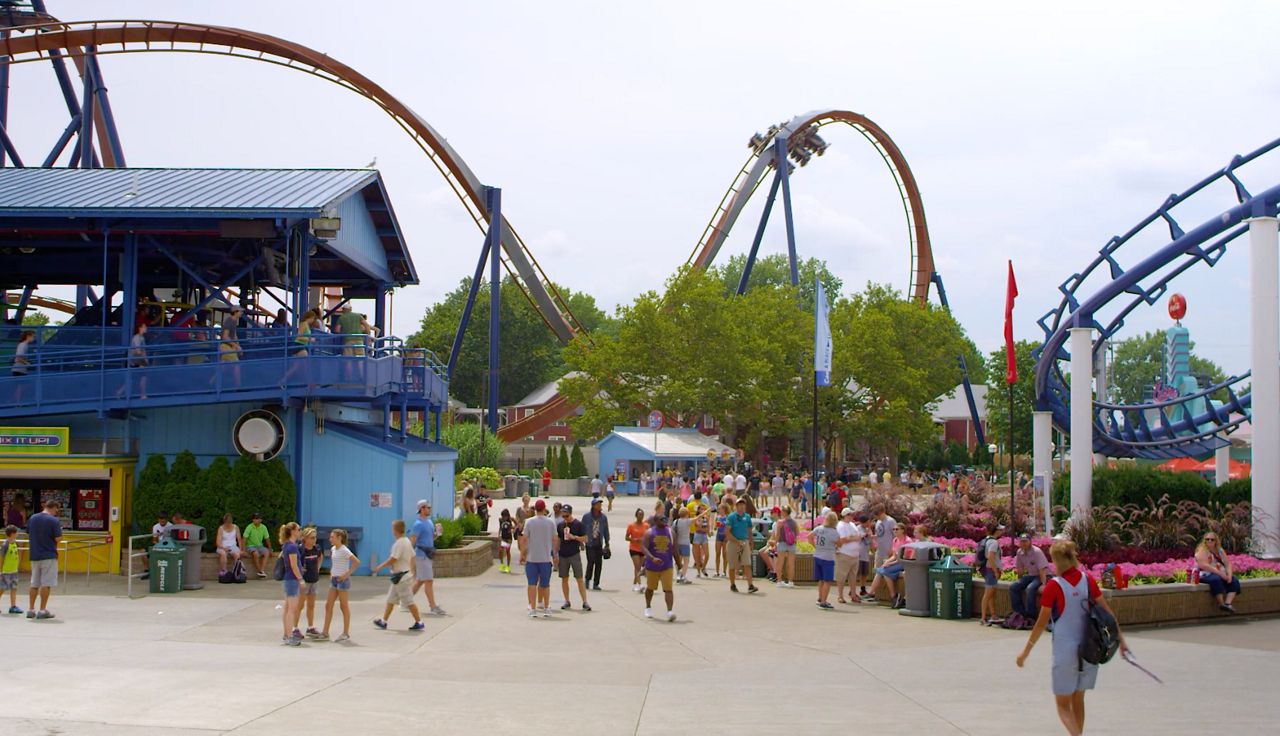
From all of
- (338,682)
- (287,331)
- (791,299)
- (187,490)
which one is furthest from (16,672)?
(791,299)

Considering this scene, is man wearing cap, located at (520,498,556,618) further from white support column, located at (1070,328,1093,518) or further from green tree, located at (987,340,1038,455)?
green tree, located at (987,340,1038,455)

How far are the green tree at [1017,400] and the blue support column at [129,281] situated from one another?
60.9 m

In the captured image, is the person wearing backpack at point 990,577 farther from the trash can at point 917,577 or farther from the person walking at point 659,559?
the person walking at point 659,559

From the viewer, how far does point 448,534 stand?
22.8m

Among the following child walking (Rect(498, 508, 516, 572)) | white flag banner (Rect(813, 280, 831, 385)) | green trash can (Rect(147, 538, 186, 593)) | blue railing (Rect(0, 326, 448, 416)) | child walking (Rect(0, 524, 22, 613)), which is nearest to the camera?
child walking (Rect(0, 524, 22, 613))

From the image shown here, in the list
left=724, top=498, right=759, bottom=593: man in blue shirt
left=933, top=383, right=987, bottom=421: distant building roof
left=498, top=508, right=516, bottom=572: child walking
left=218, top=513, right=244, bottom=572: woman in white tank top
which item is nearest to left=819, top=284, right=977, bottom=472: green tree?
left=933, top=383, right=987, bottom=421: distant building roof

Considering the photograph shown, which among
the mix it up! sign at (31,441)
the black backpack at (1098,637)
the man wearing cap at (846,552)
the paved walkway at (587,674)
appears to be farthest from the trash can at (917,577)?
the mix it up! sign at (31,441)

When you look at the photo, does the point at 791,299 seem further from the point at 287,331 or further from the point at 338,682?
the point at 338,682

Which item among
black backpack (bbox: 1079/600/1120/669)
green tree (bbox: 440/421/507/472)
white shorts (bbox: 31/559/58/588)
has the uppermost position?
green tree (bbox: 440/421/507/472)

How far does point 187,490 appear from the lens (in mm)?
20953

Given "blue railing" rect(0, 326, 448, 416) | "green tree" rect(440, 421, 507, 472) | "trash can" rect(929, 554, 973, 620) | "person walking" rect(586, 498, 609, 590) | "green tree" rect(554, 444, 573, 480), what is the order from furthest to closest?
1. "green tree" rect(554, 444, 573, 480)
2. "green tree" rect(440, 421, 507, 472)
3. "blue railing" rect(0, 326, 448, 416)
4. "person walking" rect(586, 498, 609, 590)
5. "trash can" rect(929, 554, 973, 620)

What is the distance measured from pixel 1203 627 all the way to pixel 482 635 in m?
9.79

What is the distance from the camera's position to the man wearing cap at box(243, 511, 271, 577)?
804 inches

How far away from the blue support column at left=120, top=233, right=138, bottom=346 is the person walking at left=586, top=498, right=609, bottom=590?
31.4 ft
